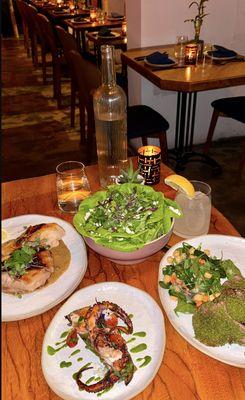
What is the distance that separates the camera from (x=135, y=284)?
1.03 m

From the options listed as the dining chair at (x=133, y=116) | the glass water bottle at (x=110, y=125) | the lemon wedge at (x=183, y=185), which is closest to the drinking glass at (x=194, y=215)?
the lemon wedge at (x=183, y=185)

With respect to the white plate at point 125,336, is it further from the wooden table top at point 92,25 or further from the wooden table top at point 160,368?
the wooden table top at point 92,25

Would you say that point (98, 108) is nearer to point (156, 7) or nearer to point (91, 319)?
point (91, 319)

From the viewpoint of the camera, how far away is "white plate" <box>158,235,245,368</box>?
800 millimetres

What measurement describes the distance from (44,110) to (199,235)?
437 cm

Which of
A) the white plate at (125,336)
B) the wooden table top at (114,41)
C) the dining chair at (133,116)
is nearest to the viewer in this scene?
the white plate at (125,336)

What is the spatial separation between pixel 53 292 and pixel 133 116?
86.9 inches

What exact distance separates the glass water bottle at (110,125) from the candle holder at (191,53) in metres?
1.61

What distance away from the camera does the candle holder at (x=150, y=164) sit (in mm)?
1390

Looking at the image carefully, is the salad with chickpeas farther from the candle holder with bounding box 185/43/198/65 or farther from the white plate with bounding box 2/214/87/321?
the candle holder with bounding box 185/43/198/65

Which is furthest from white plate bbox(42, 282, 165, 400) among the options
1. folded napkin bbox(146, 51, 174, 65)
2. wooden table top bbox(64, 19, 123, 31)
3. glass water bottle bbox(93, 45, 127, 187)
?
wooden table top bbox(64, 19, 123, 31)

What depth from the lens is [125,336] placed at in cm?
86

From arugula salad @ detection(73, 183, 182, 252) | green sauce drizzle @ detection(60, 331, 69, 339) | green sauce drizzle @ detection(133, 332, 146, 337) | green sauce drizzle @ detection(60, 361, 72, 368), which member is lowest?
green sauce drizzle @ detection(60, 361, 72, 368)

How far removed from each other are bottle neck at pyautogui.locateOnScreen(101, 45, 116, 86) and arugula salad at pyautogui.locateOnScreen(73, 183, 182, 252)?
0.42 m
